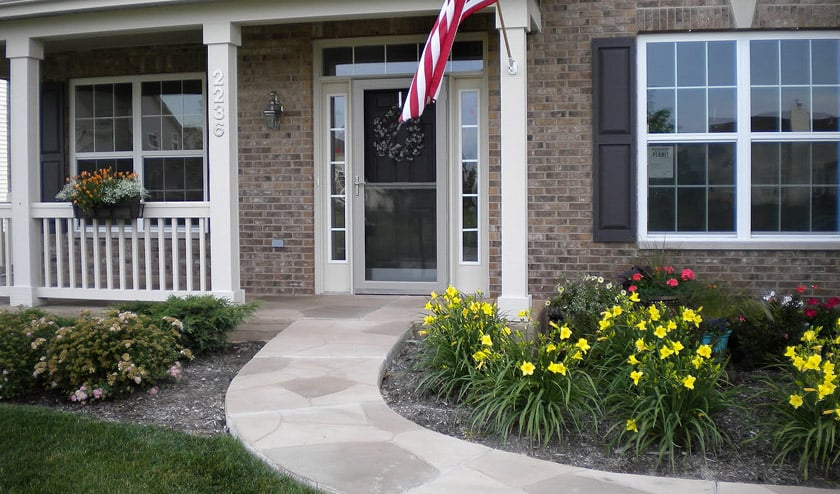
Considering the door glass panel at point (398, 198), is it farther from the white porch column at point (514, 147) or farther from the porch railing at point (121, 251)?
the porch railing at point (121, 251)

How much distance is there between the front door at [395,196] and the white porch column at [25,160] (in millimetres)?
2985

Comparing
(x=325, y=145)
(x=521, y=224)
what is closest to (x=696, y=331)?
(x=521, y=224)

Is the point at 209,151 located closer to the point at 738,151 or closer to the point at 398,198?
the point at 398,198

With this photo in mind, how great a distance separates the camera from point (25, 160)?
7469mm

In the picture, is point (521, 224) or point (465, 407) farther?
point (521, 224)

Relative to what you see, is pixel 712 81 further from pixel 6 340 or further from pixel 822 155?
pixel 6 340

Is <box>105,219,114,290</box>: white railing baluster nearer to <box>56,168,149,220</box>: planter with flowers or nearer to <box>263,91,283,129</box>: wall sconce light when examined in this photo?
<box>56,168,149,220</box>: planter with flowers

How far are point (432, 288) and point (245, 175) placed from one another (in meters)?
2.24

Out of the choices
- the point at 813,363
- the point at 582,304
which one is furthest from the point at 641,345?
the point at 582,304

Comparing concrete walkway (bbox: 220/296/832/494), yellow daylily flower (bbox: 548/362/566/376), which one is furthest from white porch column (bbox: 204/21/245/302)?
yellow daylily flower (bbox: 548/362/566/376)

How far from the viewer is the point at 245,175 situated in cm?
830

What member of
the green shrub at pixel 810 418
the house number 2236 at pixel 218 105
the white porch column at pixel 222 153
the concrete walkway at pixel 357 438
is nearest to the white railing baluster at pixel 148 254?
the white porch column at pixel 222 153

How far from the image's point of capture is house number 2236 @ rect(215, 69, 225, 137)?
691 centimetres

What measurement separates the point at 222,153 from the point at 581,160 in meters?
3.23
